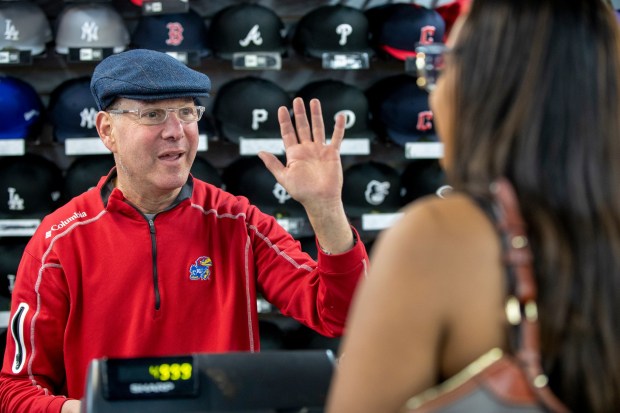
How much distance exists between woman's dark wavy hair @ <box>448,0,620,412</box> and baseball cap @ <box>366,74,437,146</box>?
124 inches

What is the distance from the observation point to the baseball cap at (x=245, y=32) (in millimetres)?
3961

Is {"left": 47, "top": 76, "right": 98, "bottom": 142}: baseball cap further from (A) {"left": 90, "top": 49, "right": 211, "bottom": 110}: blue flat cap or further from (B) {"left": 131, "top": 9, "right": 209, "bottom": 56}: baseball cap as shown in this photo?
(A) {"left": 90, "top": 49, "right": 211, "bottom": 110}: blue flat cap

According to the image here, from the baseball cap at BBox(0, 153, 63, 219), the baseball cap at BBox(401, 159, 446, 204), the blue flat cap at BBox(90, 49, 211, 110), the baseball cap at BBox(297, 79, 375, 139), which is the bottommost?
the baseball cap at BBox(401, 159, 446, 204)

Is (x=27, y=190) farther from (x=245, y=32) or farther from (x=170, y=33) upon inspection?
(x=245, y=32)

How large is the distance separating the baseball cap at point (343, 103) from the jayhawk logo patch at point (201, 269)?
2.08 m

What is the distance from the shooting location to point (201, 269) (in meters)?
2.02

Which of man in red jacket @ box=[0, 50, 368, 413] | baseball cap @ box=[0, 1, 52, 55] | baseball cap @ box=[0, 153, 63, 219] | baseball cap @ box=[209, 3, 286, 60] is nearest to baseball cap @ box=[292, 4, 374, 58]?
baseball cap @ box=[209, 3, 286, 60]

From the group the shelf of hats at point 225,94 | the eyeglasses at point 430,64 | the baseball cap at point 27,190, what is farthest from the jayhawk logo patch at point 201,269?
the baseball cap at point 27,190

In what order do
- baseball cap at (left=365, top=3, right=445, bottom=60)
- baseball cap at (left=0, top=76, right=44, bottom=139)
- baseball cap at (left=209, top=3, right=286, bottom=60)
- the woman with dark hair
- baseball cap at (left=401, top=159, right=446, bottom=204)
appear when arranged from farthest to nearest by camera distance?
baseball cap at (left=401, top=159, right=446, bottom=204) < baseball cap at (left=365, top=3, right=445, bottom=60) < baseball cap at (left=209, top=3, right=286, bottom=60) < baseball cap at (left=0, top=76, right=44, bottom=139) < the woman with dark hair

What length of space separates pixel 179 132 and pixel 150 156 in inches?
3.6

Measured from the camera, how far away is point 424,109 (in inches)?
162

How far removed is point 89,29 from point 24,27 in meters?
0.30

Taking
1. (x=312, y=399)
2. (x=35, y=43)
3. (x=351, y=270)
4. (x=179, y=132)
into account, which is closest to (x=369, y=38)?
(x=35, y=43)

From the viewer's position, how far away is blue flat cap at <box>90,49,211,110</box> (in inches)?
78.4
